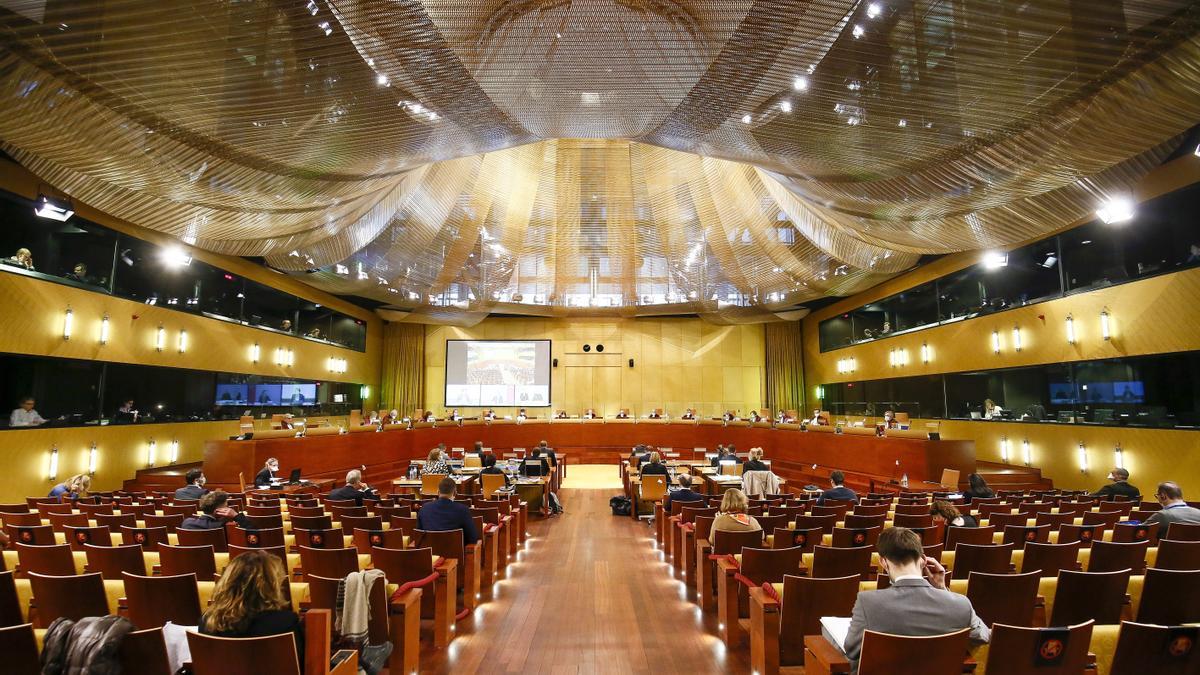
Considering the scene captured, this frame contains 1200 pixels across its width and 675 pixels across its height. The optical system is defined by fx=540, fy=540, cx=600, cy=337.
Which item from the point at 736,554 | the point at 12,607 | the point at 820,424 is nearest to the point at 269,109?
the point at 12,607

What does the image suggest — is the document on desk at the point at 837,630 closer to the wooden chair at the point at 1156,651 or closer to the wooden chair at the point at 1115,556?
the wooden chair at the point at 1156,651

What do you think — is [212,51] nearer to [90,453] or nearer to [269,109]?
[269,109]

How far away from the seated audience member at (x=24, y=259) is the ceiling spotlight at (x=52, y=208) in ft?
2.81

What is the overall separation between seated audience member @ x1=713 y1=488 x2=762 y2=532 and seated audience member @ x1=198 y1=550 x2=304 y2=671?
3.40 m

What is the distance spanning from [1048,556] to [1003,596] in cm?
119

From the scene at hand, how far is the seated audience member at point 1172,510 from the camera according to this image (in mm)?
4491

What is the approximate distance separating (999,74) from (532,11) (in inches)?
157

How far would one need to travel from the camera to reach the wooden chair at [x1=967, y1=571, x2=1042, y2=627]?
9.52 feet

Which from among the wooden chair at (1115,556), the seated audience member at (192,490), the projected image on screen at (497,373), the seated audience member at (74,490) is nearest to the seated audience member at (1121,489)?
the wooden chair at (1115,556)

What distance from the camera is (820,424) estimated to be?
1459 cm

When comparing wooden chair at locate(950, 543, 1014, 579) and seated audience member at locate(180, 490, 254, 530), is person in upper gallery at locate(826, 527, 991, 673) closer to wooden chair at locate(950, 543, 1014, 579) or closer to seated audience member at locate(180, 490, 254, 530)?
wooden chair at locate(950, 543, 1014, 579)

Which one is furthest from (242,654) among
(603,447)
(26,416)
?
(603,447)

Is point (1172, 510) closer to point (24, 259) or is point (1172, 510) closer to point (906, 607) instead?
point (906, 607)

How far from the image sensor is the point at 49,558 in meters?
3.66
